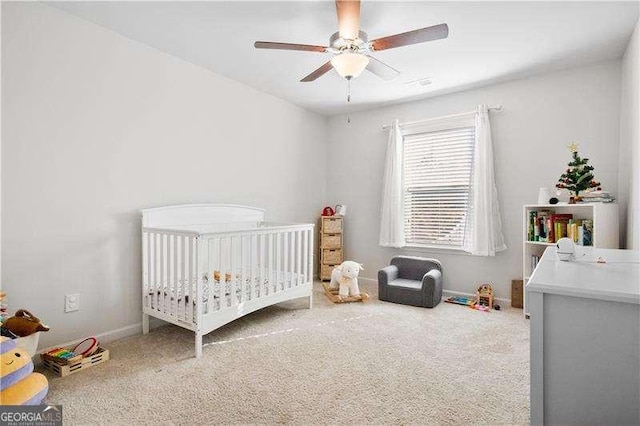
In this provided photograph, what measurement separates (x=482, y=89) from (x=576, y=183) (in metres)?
1.37

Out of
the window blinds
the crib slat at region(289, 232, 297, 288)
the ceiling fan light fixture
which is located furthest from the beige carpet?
the ceiling fan light fixture

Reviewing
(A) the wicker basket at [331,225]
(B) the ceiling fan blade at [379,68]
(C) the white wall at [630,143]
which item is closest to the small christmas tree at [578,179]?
(C) the white wall at [630,143]

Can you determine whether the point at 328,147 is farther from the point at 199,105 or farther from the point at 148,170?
the point at 148,170

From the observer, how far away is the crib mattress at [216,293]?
2312 millimetres

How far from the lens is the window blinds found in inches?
143

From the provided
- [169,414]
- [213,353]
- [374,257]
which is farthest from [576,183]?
[169,414]

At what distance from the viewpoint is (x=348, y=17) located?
1.87 meters

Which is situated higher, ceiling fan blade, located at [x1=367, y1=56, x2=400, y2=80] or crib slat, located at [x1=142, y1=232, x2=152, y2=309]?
ceiling fan blade, located at [x1=367, y1=56, x2=400, y2=80]

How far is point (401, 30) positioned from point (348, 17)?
687 millimetres

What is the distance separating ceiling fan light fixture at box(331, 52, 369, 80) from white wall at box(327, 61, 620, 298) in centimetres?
205

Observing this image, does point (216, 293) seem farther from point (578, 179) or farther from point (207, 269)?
point (578, 179)

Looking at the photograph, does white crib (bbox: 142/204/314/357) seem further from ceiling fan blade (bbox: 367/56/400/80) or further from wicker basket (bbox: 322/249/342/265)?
ceiling fan blade (bbox: 367/56/400/80)

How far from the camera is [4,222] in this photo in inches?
77.6

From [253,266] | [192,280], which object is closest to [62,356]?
[192,280]
